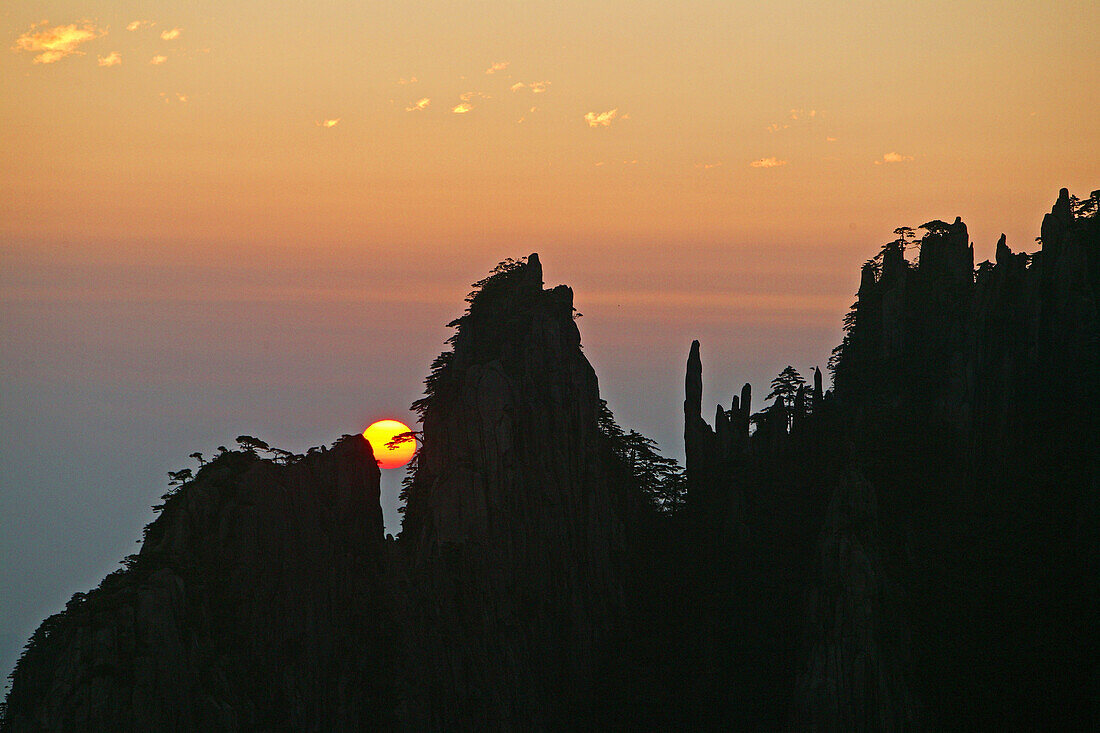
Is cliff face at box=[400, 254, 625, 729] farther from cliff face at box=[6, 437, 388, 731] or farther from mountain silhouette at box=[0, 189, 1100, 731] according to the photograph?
cliff face at box=[6, 437, 388, 731]

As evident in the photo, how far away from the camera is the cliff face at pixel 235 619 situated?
77688 millimetres

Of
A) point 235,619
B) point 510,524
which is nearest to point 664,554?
point 510,524

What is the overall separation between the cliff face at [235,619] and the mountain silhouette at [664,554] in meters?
0.18

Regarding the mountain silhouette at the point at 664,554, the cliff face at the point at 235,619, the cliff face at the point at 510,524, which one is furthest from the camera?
the cliff face at the point at 510,524

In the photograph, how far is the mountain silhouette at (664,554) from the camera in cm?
8531

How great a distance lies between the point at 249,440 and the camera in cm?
8931

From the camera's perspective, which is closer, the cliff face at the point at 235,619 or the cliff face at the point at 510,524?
→ the cliff face at the point at 235,619

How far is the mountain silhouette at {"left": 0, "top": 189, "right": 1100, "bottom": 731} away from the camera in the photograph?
85.3 meters

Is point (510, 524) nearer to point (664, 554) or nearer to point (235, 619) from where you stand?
point (664, 554)

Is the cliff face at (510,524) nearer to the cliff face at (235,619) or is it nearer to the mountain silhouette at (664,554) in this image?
the mountain silhouette at (664,554)

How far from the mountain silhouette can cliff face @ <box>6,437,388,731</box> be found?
18cm

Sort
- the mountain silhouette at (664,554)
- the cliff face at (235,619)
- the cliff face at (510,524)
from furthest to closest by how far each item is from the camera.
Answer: the cliff face at (510,524)
the mountain silhouette at (664,554)
the cliff face at (235,619)

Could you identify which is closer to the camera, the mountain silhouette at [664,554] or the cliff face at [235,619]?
the cliff face at [235,619]

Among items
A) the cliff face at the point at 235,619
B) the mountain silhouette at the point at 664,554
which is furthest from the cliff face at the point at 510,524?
the cliff face at the point at 235,619
